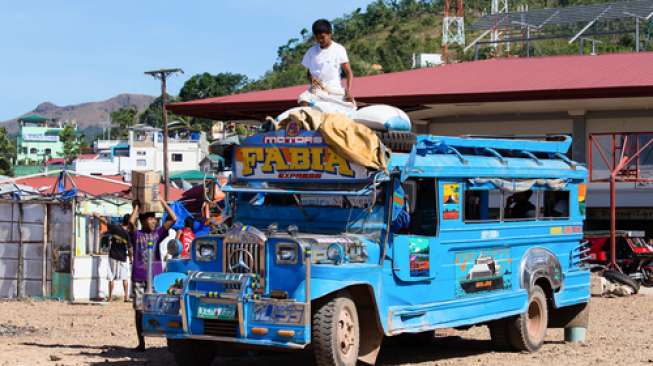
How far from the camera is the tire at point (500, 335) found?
12.9 m

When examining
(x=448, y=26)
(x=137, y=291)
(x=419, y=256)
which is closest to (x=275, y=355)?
(x=137, y=291)

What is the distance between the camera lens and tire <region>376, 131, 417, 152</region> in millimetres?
11258

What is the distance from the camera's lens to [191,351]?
10867 millimetres

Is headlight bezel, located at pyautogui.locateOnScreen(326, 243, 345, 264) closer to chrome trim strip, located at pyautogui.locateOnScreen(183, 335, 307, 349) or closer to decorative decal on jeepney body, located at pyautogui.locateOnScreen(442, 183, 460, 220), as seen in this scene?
chrome trim strip, located at pyautogui.locateOnScreen(183, 335, 307, 349)

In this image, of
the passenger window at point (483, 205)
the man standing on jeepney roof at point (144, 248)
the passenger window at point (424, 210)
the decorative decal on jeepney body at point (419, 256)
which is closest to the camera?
the decorative decal on jeepney body at point (419, 256)

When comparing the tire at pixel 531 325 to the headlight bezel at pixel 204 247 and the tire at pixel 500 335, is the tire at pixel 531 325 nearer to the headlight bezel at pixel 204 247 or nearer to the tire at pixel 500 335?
the tire at pixel 500 335

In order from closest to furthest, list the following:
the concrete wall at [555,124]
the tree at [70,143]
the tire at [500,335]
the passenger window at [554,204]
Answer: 1. the tire at [500,335]
2. the passenger window at [554,204]
3. the concrete wall at [555,124]
4. the tree at [70,143]

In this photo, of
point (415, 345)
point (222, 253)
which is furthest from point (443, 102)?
point (222, 253)

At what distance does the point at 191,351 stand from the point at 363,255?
6.80 ft

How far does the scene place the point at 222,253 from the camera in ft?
33.8

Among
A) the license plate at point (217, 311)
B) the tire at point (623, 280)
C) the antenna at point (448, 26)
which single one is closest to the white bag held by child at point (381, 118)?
the license plate at point (217, 311)

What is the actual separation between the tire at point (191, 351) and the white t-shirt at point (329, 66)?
332cm

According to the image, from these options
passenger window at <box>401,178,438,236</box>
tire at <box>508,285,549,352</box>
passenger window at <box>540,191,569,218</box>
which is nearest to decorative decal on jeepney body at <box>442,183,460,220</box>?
passenger window at <box>401,178,438,236</box>

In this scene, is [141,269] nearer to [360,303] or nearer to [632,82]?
[360,303]
